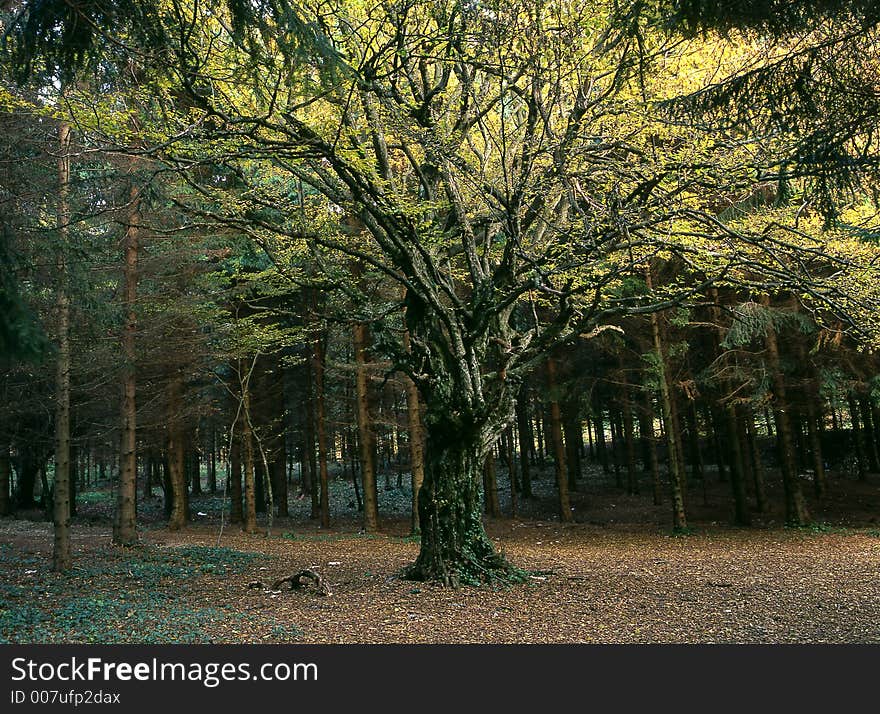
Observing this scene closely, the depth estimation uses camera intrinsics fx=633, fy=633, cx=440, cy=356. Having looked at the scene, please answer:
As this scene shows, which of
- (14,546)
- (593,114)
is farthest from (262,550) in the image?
(593,114)

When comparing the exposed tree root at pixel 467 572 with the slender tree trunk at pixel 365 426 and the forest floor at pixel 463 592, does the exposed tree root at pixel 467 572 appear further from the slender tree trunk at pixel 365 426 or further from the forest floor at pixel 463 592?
the slender tree trunk at pixel 365 426

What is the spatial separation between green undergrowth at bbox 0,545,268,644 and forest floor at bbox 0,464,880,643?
0.03m

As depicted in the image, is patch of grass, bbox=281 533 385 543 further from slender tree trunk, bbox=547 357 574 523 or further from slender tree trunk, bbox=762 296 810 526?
slender tree trunk, bbox=762 296 810 526

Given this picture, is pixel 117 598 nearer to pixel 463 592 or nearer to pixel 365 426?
pixel 463 592

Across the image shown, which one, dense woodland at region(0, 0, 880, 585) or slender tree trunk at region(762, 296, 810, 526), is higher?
dense woodland at region(0, 0, 880, 585)

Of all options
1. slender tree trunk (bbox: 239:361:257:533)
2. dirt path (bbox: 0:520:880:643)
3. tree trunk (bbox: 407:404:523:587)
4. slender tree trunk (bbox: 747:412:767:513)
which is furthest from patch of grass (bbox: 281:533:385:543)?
slender tree trunk (bbox: 747:412:767:513)

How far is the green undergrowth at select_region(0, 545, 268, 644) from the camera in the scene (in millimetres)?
5789

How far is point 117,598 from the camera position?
25.4 feet

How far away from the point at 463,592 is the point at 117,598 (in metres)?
4.27

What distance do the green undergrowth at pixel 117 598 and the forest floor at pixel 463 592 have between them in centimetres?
3

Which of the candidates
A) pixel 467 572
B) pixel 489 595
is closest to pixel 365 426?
pixel 467 572

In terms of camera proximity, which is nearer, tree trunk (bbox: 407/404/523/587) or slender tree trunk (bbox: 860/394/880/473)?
tree trunk (bbox: 407/404/523/587)

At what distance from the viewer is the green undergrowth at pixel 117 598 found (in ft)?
19.0

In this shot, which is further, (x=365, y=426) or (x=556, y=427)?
(x=556, y=427)
